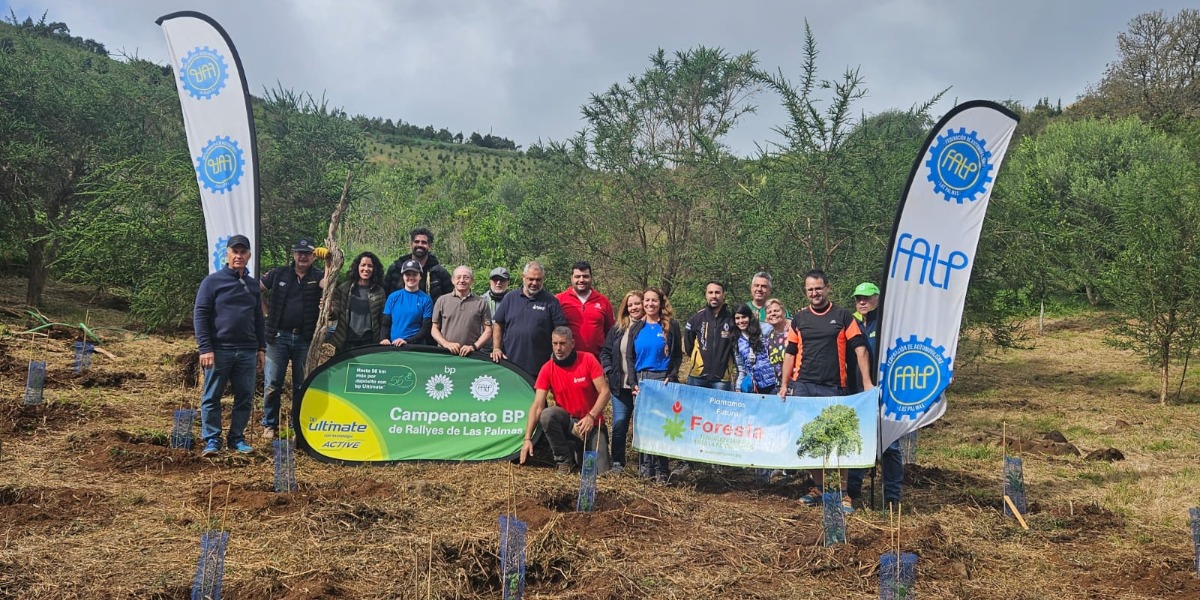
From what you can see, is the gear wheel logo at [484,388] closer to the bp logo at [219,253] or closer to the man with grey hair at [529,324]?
the man with grey hair at [529,324]

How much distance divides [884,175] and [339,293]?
896 centimetres

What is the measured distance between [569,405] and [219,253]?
374 cm

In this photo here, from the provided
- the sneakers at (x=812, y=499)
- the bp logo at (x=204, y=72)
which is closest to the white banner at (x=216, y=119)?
the bp logo at (x=204, y=72)

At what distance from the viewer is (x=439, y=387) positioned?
8172mm

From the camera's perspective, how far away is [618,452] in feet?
26.5

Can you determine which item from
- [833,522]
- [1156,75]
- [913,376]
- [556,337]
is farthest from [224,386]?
[1156,75]

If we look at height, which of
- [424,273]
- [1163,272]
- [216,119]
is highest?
[216,119]

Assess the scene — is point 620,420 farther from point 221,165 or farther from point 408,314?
point 221,165

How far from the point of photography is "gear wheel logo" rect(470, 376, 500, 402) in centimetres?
816

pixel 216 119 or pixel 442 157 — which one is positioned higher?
pixel 442 157

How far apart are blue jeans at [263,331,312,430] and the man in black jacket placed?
98 centimetres

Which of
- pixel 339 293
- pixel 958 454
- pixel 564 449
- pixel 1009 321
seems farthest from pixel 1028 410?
pixel 339 293

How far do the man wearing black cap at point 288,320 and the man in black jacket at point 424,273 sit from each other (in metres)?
0.68

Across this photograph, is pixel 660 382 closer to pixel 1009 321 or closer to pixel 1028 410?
pixel 1028 410
